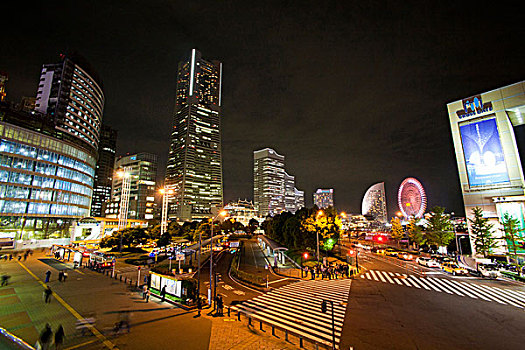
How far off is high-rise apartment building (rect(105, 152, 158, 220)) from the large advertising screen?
17179 cm

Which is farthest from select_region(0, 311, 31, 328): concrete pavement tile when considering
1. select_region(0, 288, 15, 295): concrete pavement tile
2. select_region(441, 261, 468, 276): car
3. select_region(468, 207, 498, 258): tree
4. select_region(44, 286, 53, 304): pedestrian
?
select_region(468, 207, 498, 258): tree

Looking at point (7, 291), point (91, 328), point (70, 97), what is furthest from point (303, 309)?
point (70, 97)

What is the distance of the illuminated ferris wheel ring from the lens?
254 ft

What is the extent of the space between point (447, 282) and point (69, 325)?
37549mm

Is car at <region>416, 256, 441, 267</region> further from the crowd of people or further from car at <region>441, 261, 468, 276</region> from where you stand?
the crowd of people

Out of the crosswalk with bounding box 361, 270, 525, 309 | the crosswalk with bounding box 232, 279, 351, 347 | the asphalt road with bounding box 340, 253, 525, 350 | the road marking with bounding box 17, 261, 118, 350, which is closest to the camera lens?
the road marking with bounding box 17, 261, 118, 350

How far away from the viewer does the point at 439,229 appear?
51250mm

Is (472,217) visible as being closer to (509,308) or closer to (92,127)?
(509,308)

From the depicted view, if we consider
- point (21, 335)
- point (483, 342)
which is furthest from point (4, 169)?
point (483, 342)

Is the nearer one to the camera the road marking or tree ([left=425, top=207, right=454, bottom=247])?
the road marking

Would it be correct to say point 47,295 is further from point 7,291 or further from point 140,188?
point 140,188

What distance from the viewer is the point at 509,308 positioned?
19500mm

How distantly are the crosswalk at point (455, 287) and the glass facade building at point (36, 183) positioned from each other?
86719 millimetres

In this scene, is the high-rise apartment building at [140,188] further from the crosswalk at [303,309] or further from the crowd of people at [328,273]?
the crosswalk at [303,309]
